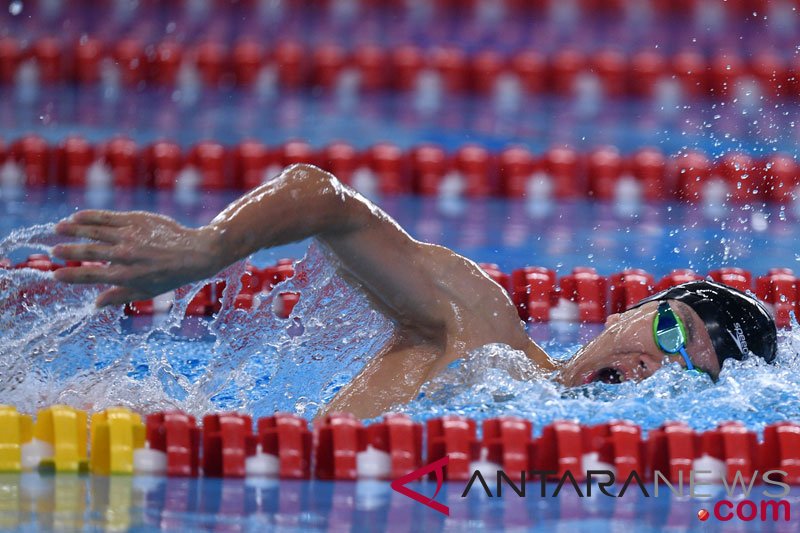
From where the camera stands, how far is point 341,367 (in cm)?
312

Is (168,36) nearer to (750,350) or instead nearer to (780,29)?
(780,29)

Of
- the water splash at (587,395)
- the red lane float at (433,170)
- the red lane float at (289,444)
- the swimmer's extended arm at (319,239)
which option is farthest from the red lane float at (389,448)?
the red lane float at (433,170)

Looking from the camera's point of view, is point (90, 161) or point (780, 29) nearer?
point (90, 161)

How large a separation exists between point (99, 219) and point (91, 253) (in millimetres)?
66

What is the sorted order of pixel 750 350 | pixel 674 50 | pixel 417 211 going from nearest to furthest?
pixel 750 350, pixel 417 211, pixel 674 50

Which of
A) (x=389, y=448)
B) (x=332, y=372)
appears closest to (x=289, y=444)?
(x=389, y=448)

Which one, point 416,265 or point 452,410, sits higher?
point 416,265

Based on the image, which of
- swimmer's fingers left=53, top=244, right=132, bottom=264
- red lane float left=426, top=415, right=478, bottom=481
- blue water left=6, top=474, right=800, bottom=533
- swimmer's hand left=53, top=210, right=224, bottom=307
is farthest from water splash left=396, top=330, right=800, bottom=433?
swimmer's fingers left=53, top=244, right=132, bottom=264

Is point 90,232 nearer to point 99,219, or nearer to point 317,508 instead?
point 99,219

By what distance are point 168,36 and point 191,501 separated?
15.2 ft

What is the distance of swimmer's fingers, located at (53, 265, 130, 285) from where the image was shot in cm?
184

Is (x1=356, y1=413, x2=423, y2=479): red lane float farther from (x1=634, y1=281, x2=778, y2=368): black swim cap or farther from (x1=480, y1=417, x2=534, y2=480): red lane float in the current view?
(x1=634, y1=281, x2=778, y2=368): black swim cap

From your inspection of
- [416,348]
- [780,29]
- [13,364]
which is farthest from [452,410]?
[780,29]

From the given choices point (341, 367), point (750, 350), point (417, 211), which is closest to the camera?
point (750, 350)
